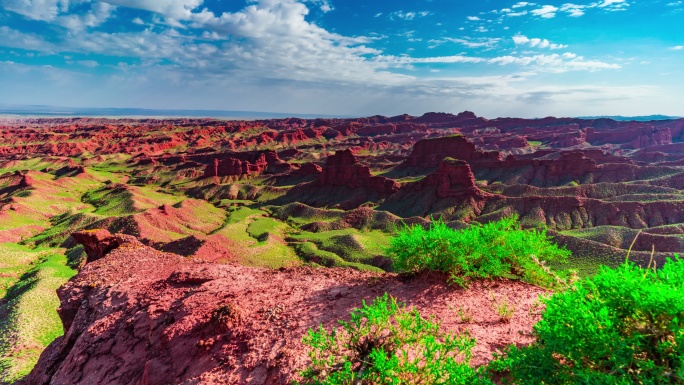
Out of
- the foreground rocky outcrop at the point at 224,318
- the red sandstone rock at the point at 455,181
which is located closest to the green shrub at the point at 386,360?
the foreground rocky outcrop at the point at 224,318

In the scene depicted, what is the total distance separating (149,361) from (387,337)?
6.54 m

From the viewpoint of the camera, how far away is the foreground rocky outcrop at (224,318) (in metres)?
8.35

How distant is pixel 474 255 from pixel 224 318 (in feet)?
24.4

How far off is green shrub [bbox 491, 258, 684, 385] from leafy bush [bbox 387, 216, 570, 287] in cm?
434

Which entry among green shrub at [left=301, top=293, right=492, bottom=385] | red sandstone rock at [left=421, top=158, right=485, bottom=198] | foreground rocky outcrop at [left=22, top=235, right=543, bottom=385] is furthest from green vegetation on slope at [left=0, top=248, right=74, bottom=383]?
red sandstone rock at [left=421, top=158, right=485, bottom=198]

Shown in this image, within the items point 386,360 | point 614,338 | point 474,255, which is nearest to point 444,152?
point 474,255

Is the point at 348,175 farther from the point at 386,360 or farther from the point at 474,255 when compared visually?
the point at 386,360

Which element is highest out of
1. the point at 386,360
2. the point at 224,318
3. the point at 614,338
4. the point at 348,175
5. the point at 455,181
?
the point at 614,338

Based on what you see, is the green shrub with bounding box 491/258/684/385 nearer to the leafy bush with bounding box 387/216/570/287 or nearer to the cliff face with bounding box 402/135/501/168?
the leafy bush with bounding box 387/216/570/287

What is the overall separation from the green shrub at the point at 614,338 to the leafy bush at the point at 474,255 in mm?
4337

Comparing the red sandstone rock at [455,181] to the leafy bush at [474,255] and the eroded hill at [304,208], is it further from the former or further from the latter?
the leafy bush at [474,255]

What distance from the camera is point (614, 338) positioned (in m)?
5.29

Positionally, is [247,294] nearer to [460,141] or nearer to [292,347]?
[292,347]

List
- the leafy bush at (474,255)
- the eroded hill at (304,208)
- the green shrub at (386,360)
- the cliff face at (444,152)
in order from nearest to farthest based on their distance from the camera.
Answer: the green shrub at (386,360) < the leafy bush at (474,255) < the eroded hill at (304,208) < the cliff face at (444,152)
